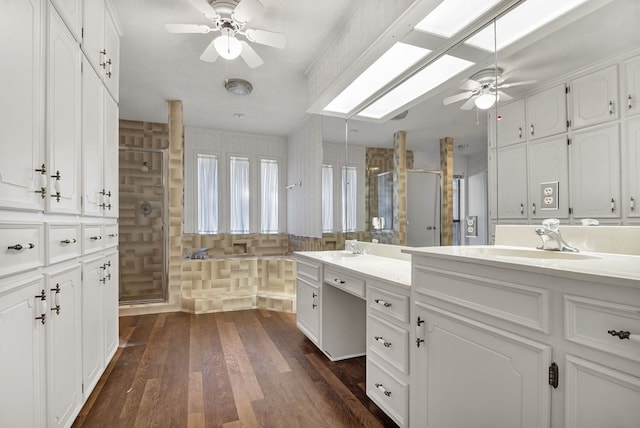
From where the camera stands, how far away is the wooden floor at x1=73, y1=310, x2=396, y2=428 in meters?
1.73

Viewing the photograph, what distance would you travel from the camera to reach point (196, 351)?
2.65m

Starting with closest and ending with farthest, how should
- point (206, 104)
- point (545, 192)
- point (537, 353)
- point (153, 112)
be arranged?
point (537, 353), point (545, 192), point (206, 104), point (153, 112)

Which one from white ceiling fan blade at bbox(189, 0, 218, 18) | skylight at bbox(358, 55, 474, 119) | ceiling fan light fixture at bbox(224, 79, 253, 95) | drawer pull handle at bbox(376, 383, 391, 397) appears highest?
Answer: ceiling fan light fixture at bbox(224, 79, 253, 95)

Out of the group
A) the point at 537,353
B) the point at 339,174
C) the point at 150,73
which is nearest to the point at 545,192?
the point at 537,353

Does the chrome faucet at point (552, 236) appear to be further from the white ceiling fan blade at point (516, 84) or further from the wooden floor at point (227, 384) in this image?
the wooden floor at point (227, 384)

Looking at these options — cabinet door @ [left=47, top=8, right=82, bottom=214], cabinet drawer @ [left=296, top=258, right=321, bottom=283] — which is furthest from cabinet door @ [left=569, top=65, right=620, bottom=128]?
cabinet door @ [left=47, top=8, right=82, bottom=214]

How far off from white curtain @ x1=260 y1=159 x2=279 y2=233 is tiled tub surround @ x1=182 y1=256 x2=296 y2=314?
1.25 metres

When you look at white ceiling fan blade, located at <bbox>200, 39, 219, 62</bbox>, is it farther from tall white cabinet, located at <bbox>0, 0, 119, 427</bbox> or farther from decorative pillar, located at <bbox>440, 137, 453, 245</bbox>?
decorative pillar, located at <bbox>440, 137, 453, 245</bbox>

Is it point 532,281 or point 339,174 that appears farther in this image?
point 339,174

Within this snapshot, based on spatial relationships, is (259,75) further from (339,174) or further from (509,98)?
(509,98)

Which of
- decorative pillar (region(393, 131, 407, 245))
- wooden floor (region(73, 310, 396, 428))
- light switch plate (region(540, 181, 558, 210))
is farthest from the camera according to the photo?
decorative pillar (region(393, 131, 407, 245))

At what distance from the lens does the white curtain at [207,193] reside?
502cm

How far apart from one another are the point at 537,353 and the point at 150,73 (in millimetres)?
3810

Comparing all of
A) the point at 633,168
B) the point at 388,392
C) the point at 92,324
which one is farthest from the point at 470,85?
the point at 92,324
